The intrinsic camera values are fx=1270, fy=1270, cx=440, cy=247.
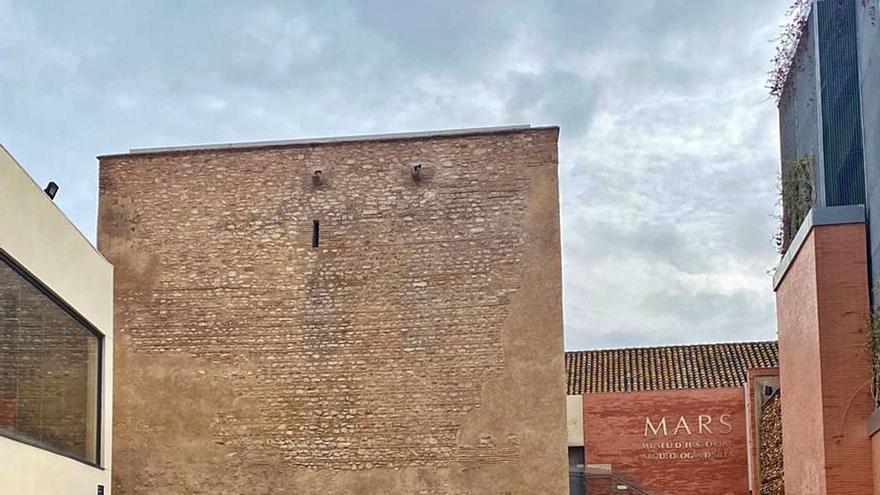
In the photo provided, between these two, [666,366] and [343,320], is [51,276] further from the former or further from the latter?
[666,366]

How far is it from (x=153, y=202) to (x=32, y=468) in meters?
7.89

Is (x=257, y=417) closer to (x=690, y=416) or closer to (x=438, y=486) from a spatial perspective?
(x=438, y=486)

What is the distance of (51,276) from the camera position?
13203mm

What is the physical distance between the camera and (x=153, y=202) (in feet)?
64.2

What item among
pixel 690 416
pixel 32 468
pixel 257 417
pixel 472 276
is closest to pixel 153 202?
pixel 257 417

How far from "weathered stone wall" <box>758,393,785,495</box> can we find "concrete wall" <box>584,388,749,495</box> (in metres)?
2.10

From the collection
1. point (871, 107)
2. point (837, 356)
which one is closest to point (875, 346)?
point (837, 356)

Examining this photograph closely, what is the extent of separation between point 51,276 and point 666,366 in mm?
19404

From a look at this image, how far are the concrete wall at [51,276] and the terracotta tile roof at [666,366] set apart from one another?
15.3 metres

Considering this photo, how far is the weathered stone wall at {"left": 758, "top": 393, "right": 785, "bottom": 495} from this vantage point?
21219 millimetres

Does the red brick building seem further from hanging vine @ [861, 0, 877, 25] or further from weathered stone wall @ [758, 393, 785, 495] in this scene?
hanging vine @ [861, 0, 877, 25]

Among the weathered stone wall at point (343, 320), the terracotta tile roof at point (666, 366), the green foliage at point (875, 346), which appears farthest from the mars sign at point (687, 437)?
the green foliage at point (875, 346)

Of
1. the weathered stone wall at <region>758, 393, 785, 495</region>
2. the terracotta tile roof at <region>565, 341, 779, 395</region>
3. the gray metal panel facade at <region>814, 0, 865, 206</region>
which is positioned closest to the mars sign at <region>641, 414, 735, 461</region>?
the terracotta tile roof at <region>565, 341, 779, 395</region>

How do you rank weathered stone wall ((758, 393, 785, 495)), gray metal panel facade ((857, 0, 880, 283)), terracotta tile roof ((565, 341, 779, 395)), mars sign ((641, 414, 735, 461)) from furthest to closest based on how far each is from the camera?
1. terracotta tile roof ((565, 341, 779, 395))
2. mars sign ((641, 414, 735, 461))
3. weathered stone wall ((758, 393, 785, 495))
4. gray metal panel facade ((857, 0, 880, 283))
